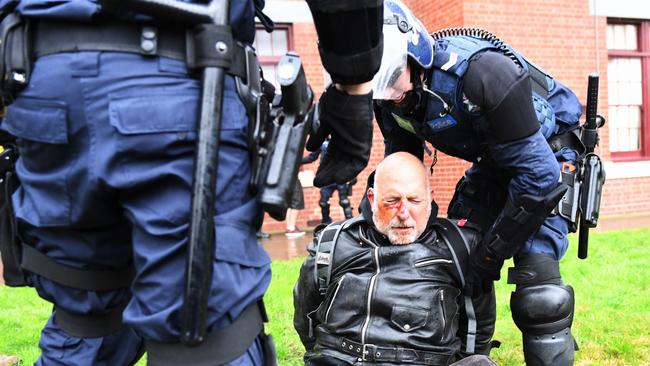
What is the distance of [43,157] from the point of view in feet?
3.95

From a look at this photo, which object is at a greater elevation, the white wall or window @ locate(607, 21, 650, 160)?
the white wall

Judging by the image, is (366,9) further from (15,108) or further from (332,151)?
(15,108)

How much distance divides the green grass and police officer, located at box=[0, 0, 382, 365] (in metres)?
2.02

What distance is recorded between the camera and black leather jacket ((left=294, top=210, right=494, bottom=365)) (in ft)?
7.61

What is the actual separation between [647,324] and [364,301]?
81.5 inches

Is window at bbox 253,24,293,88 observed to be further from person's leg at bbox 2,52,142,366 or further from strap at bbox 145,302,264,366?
strap at bbox 145,302,264,366

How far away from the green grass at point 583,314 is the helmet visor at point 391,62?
158 cm

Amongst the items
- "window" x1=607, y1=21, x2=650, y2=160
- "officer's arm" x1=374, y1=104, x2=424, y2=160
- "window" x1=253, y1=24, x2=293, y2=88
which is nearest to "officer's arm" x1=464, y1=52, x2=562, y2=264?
"officer's arm" x1=374, y1=104, x2=424, y2=160

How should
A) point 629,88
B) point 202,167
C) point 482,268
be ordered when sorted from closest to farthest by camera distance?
point 202,167 → point 482,268 → point 629,88

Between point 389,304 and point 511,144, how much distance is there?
30.4 inches

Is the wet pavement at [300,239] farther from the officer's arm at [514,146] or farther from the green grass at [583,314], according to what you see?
the officer's arm at [514,146]

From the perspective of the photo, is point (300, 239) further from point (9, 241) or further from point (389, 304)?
point (9, 241)

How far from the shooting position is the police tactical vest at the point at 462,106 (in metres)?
2.27

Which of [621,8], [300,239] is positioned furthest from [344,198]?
[621,8]
